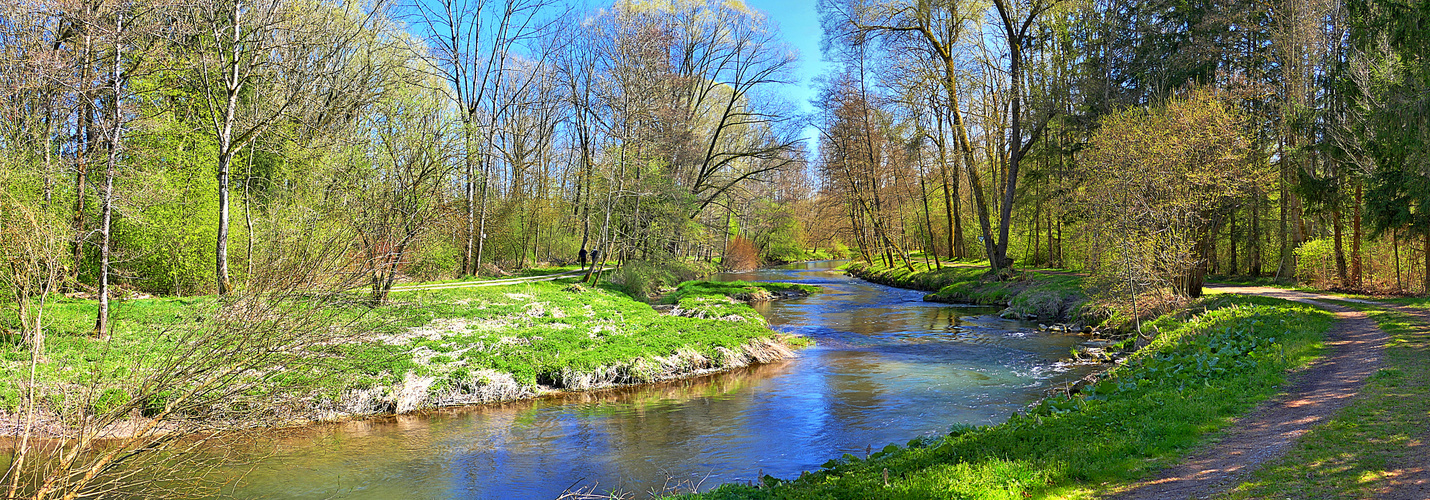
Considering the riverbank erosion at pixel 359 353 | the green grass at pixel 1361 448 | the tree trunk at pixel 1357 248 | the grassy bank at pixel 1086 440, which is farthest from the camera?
the tree trunk at pixel 1357 248

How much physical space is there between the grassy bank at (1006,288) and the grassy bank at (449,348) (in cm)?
926

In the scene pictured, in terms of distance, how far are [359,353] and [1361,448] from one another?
12542 millimetres

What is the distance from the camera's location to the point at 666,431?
10719 mm

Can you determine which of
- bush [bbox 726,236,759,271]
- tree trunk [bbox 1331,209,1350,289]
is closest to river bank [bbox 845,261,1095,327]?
tree trunk [bbox 1331,209,1350,289]

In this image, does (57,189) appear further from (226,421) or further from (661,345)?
(661,345)

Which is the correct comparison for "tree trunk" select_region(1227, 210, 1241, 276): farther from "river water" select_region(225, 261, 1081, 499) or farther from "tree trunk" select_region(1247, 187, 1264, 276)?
"river water" select_region(225, 261, 1081, 499)

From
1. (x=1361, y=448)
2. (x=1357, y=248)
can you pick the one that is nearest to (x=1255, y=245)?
(x=1357, y=248)

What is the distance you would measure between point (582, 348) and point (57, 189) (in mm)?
11811

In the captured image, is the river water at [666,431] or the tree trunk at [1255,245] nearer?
the river water at [666,431]

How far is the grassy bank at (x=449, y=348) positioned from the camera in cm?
1016

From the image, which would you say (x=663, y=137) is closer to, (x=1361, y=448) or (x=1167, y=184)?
(x=1167, y=184)

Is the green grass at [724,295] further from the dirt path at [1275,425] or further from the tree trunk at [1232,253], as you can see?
the tree trunk at [1232,253]

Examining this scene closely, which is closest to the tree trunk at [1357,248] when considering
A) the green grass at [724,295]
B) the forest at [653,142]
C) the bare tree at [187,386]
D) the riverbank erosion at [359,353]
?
the forest at [653,142]

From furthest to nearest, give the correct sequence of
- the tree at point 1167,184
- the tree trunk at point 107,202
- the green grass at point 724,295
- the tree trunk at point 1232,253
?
the tree trunk at point 1232,253
the green grass at point 724,295
the tree at point 1167,184
the tree trunk at point 107,202
